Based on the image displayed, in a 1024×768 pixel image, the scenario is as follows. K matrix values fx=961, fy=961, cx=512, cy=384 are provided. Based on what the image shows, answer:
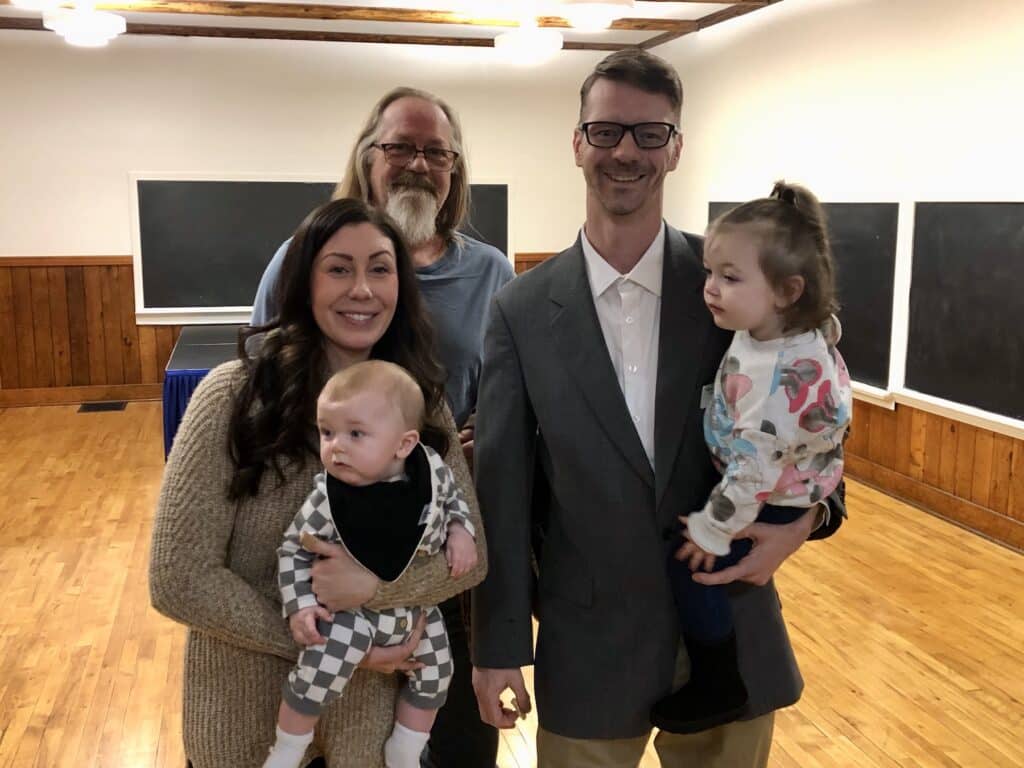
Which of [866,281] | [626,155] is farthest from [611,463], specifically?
[866,281]

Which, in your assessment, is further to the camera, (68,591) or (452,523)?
(68,591)

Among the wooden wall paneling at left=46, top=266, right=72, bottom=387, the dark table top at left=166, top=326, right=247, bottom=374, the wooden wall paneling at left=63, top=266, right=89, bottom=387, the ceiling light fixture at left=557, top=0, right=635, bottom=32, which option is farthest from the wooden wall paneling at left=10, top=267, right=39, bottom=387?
the ceiling light fixture at left=557, top=0, right=635, bottom=32

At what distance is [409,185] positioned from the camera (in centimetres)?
226

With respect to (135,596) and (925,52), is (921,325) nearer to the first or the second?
(925,52)

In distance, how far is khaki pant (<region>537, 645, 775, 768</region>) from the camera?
174cm

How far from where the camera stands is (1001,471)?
468 centimetres

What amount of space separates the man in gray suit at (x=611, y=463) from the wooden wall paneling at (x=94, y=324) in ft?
22.5

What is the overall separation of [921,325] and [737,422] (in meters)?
3.99

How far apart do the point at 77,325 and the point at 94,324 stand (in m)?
0.13

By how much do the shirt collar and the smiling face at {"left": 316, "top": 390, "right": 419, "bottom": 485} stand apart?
17.3 inches

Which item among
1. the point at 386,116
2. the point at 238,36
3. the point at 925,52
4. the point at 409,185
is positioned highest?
the point at 238,36

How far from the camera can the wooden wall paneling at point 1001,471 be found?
15.2 feet

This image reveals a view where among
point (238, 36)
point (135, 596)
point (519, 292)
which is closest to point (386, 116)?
point (519, 292)

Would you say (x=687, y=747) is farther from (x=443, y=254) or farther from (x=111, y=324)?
(x=111, y=324)
